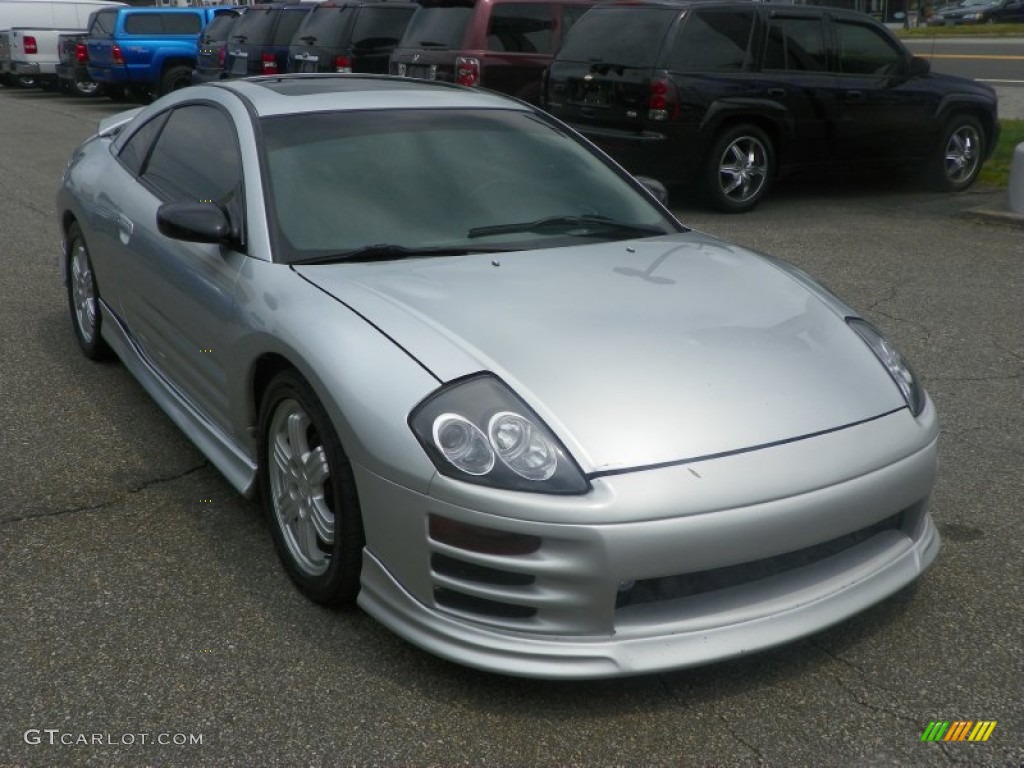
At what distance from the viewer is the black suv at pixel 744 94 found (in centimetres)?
967

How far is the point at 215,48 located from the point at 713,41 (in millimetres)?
9792

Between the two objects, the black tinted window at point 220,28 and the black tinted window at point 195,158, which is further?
the black tinted window at point 220,28

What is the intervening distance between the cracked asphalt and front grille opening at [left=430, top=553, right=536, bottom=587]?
0.34 meters

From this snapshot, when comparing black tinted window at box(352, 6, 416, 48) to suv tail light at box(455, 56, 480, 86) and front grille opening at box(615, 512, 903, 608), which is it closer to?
suv tail light at box(455, 56, 480, 86)

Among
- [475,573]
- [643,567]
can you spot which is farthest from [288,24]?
[643,567]

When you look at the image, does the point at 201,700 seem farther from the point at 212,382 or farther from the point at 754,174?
the point at 754,174

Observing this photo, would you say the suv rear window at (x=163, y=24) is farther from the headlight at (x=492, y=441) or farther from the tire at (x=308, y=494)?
the headlight at (x=492, y=441)

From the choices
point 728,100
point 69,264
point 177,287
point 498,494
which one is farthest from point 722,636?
point 728,100

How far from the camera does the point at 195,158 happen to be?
180 inches

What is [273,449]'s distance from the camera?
359 cm

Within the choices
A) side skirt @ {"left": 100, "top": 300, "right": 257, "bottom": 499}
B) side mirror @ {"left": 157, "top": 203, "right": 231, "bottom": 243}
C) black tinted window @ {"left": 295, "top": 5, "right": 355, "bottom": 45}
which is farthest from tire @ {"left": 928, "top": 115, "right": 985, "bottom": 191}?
side mirror @ {"left": 157, "top": 203, "right": 231, "bottom": 243}

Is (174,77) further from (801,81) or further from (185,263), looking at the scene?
(185,263)

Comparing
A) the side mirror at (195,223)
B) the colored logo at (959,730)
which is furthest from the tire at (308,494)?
the colored logo at (959,730)

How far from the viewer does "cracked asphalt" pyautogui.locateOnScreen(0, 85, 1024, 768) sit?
280 centimetres
